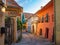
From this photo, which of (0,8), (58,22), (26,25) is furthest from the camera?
(26,25)

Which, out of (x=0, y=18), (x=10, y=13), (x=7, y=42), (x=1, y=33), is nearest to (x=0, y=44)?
(x=1, y=33)

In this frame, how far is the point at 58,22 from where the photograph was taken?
14.4 feet

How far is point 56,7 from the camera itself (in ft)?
14.6

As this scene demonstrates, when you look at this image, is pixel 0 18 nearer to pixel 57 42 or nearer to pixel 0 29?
pixel 0 29

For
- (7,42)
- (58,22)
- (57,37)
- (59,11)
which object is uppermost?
(59,11)

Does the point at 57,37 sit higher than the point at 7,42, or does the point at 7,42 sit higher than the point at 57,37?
the point at 57,37

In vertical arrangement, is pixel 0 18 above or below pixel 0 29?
above

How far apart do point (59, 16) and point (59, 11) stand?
0.43ft

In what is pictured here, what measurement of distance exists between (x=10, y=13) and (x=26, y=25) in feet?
→ 90.0

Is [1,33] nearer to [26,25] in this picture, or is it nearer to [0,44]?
[0,44]

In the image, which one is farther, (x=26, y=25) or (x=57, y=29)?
(x=26, y=25)

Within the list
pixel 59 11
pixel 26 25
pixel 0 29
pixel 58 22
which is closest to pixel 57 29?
pixel 58 22

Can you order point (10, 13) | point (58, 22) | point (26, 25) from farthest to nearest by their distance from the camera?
1. point (26, 25)
2. point (10, 13)
3. point (58, 22)

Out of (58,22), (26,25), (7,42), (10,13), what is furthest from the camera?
(26,25)
